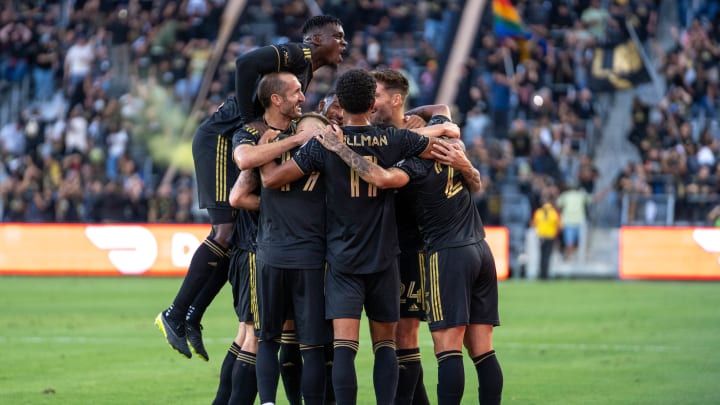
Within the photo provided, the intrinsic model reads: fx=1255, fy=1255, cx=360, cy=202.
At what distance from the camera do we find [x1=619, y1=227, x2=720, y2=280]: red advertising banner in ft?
76.8

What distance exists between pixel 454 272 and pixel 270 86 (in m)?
1.70

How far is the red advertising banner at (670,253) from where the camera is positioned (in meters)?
23.4

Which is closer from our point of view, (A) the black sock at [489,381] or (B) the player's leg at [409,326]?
(A) the black sock at [489,381]

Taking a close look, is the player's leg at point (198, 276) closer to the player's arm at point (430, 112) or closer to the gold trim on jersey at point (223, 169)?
the gold trim on jersey at point (223, 169)

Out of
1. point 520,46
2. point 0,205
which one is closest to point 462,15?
point 520,46

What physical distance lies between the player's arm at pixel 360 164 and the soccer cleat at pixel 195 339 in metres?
2.13

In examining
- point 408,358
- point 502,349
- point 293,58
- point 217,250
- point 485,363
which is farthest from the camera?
point 502,349

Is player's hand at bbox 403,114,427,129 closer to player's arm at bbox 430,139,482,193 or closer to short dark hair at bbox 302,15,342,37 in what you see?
player's arm at bbox 430,139,482,193

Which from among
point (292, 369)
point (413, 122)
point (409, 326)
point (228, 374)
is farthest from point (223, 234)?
point (413, 122)

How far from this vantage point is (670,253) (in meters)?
23.8

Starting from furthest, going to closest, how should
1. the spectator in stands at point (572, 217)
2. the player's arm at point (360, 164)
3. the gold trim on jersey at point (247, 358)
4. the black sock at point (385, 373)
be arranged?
the spectator in stands at point (572, 217) < the gold trim on jersey at point (247, 358) < the black sock at point (385, 373) < the player's arm at point (360, 164)

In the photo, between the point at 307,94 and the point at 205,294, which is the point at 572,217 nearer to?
the point at 307,94

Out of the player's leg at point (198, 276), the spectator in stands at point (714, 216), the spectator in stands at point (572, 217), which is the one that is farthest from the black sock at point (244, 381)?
the spectator in stands at point (572, 217)

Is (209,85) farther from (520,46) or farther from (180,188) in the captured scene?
(520,46)
